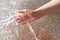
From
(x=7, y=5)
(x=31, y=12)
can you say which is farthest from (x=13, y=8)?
(x=31, y=12)

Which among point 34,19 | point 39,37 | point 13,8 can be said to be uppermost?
point 13,8

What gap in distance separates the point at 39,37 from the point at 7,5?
1.06 ft

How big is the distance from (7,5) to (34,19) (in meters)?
0.23

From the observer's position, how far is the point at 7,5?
97 cm

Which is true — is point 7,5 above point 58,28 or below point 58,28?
above

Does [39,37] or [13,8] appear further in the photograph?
[13,8]

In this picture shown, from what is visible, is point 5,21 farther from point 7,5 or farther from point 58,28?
point 58,28

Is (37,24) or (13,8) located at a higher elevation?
(13,8)

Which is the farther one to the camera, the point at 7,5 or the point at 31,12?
the point at 7,5

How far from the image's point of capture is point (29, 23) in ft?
2.82

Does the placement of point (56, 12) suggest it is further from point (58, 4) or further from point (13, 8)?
point (13, 8)

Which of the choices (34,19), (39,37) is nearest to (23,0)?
(34,19)

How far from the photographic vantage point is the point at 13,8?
3.11 ft

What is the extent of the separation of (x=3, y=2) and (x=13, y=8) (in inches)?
3.8
